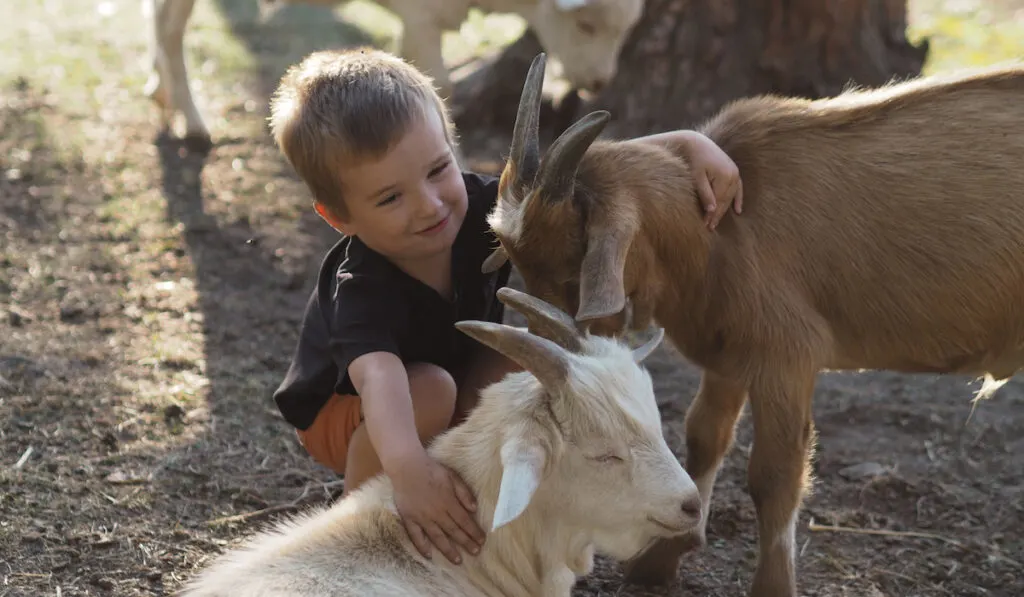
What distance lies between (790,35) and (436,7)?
2.09m

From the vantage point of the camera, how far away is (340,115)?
2971 mm

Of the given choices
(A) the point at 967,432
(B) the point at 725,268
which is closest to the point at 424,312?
(B) the point at 725,268

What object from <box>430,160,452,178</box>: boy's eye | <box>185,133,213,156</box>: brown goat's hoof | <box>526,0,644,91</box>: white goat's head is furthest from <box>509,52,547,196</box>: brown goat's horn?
<box>185,133,213,156</box>: brown goat's hoof

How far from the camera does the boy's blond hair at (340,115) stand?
2.96 metres

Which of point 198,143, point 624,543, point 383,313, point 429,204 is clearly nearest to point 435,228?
point 429,204

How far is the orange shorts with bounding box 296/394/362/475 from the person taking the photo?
3336 millimetres

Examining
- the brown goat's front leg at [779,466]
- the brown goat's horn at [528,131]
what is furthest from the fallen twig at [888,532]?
the brown goat's horn at [528,131]

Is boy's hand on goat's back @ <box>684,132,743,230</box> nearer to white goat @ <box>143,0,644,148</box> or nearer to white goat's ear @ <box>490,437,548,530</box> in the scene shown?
white goat's ear @ <box>490,437,548,530</box>

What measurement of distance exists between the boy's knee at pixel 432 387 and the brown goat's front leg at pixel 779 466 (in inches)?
32.6

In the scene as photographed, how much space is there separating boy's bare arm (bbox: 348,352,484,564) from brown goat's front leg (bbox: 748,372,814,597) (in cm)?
79

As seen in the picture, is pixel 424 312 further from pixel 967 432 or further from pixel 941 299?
pixel 967 432

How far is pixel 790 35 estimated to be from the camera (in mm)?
6406

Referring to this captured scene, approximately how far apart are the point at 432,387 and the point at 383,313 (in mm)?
253

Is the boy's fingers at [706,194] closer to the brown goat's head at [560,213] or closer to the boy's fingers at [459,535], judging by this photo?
the brown goat's head at [560,213]
